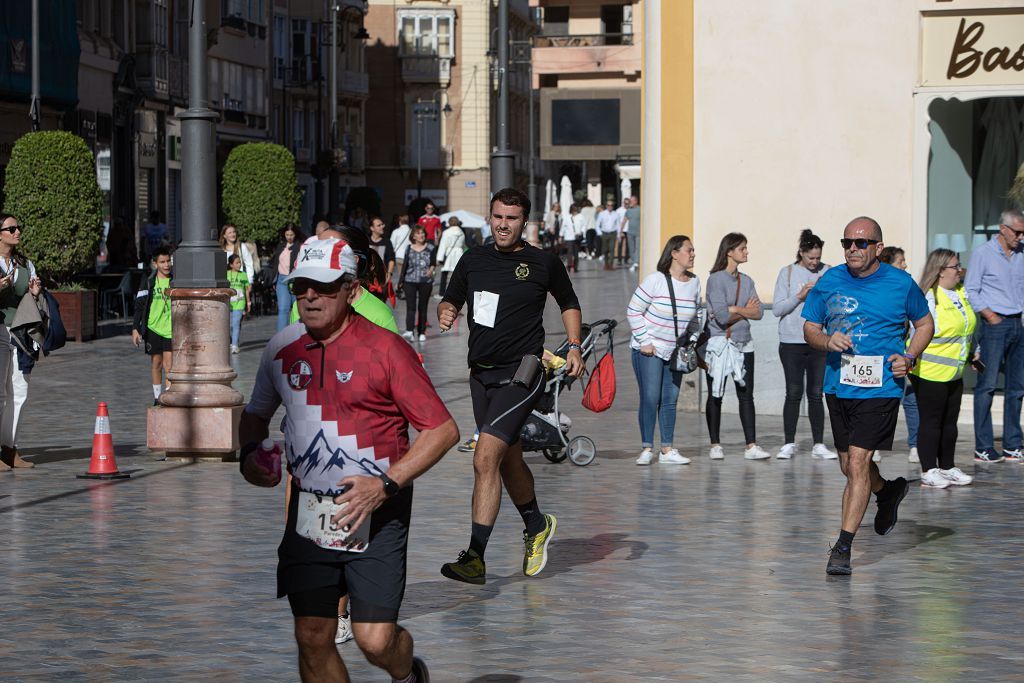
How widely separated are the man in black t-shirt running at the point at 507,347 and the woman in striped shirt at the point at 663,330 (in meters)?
4.65

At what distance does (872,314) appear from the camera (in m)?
10.4

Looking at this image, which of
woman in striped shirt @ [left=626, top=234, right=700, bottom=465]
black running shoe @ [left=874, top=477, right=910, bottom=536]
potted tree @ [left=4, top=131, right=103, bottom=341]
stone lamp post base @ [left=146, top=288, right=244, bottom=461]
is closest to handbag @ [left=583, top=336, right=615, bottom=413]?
woman in striped shirt @ [left=626, top=234, right=700, bottom=465]

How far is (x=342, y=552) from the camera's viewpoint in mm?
5957

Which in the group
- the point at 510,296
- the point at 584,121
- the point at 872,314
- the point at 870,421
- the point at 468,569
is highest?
the point at 584,121

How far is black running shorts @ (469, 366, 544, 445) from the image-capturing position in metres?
9.73

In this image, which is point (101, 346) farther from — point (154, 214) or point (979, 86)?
point (154, 214)

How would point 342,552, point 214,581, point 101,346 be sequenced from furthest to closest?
point 101,346, point 214,581, point 342,552

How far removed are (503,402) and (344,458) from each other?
12.5 ft

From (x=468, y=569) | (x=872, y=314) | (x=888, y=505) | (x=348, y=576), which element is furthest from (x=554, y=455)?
(x=348, y=576)

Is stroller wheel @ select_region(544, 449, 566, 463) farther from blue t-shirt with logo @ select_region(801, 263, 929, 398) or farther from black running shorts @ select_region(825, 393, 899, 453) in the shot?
black running shorts @ select_region(825, 393, 899, 453)

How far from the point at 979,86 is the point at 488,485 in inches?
391

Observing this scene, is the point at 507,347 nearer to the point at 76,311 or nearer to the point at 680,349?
the point at 680,349

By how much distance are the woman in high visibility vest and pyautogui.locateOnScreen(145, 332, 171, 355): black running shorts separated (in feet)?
25.1

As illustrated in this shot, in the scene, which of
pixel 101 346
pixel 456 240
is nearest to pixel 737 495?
pixel 101 346
